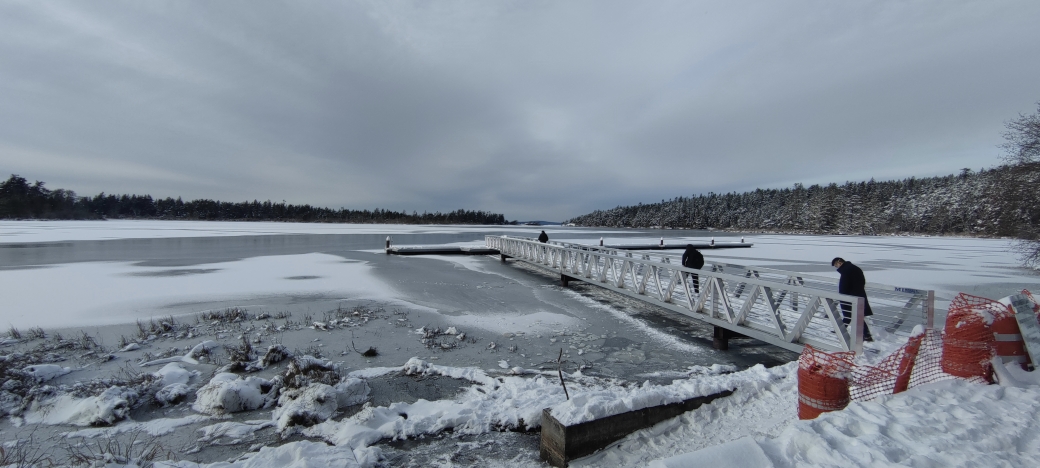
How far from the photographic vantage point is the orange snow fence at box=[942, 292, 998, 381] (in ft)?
12.6

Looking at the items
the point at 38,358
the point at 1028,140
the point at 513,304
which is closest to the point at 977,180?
the point at 1028,140

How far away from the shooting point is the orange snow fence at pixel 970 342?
383cm

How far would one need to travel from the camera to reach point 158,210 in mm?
109750

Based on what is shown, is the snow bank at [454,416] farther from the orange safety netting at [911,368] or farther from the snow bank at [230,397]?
the orange safety netting at [911,368]

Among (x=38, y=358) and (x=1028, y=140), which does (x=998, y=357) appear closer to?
(x=38, y=358)

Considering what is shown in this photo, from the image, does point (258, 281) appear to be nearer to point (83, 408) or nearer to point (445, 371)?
point (83, 408)

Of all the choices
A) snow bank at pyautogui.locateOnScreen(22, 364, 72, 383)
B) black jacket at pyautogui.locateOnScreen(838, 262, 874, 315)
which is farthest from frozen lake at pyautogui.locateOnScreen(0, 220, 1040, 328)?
black jacket at pyautogui.locateOnScreen(838, 262, 874, 315)

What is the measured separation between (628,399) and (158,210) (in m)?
142

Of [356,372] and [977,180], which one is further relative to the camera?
[977,180]

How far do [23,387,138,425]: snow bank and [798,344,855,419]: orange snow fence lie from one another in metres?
7.09

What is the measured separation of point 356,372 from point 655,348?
5.10m

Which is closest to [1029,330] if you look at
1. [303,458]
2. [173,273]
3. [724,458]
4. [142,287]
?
[724,458]

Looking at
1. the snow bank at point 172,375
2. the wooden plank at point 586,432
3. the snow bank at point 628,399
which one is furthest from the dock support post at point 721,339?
→ the snow bank at point 172,375

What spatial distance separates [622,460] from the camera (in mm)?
3777
